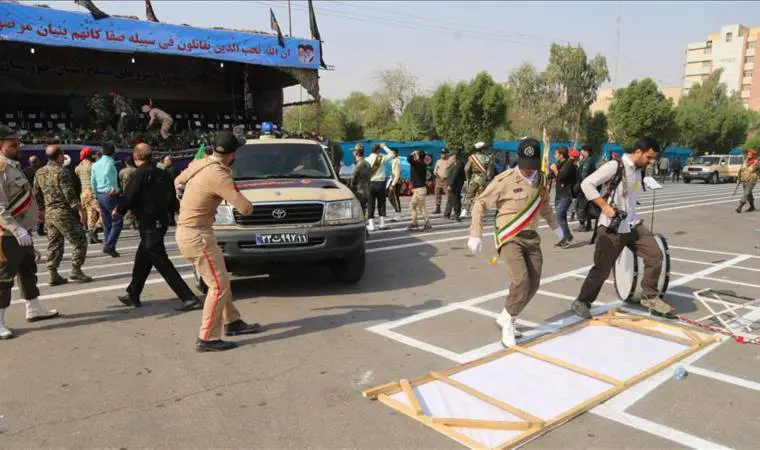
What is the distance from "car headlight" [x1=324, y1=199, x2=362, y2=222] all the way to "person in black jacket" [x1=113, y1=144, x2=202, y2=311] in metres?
1.76

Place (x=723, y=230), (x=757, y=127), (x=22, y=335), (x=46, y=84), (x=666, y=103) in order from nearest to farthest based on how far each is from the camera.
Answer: (x=22, y=335) < (x=723, y=230) < (x=46, y=84) < (x=666, y=103) < (x=757, y=127)

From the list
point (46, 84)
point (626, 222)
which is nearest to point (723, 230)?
point (626, 222)

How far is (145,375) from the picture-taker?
4176 mm

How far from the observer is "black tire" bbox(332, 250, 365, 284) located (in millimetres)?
6742

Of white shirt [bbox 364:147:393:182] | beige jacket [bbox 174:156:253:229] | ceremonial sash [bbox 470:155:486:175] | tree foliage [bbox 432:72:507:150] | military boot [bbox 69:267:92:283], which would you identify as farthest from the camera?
tree foliage [bbox 432:72:507:150]

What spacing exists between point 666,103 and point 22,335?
5463 cm

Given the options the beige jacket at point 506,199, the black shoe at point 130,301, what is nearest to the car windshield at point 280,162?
the black shoe at point 130,301

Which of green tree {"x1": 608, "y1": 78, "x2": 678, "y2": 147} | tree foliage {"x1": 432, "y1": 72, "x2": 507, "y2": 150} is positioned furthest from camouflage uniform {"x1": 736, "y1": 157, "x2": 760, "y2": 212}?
tree foliage {"x1": 432, "y1": 72, "x2": 507, "y2": 150}

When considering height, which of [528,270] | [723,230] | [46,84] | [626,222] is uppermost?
[46,84]

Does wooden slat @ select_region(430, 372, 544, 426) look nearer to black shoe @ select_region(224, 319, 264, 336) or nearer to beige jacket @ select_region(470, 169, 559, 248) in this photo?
beige jacket @ select_region(470, 169, 559, 248)

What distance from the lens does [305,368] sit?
4309 mm

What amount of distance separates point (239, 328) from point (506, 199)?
276 cm

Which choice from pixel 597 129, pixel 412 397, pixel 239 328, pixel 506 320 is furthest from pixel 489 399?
pixel 597 129

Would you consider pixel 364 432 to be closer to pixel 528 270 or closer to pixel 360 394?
pixel 360 394
